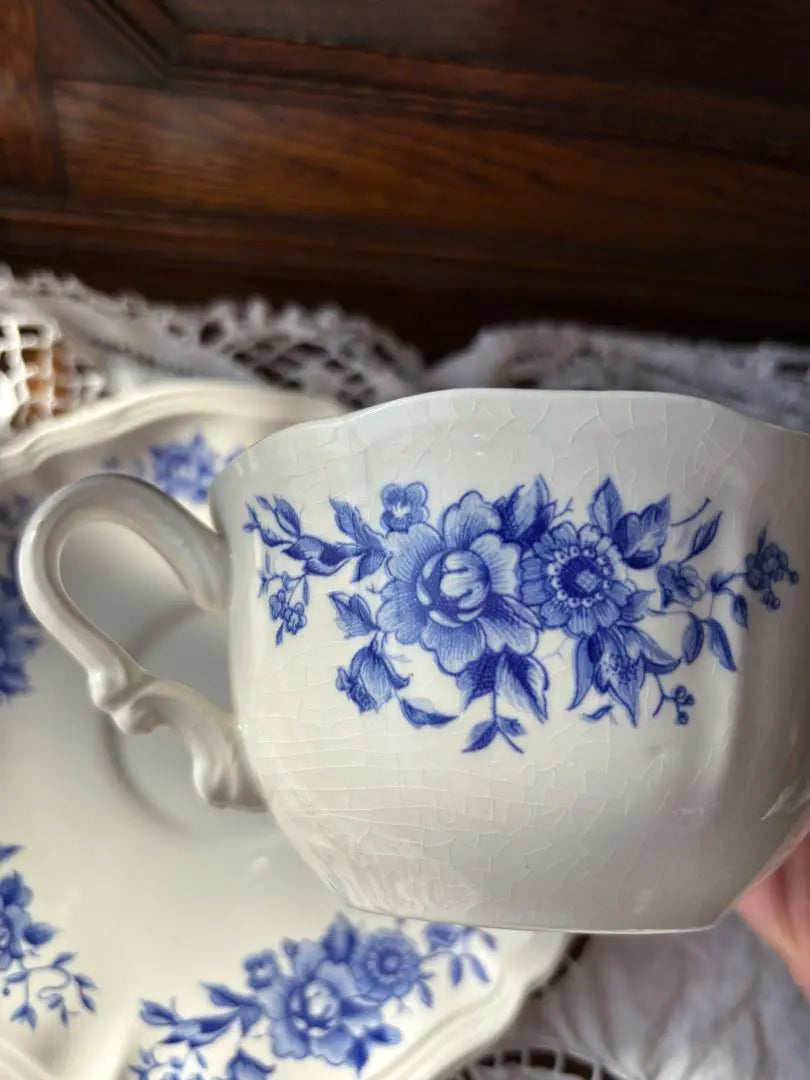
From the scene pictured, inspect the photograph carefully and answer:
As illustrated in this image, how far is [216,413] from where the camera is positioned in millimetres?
487

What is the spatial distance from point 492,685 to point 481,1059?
0.27 metres

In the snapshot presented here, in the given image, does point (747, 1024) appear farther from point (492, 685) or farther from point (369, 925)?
point (492, 685)

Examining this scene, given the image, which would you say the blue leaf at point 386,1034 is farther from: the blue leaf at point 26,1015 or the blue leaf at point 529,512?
the blue leaf at point 529,512

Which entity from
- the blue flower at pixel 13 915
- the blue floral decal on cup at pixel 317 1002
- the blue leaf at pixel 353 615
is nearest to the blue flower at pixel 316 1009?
the blue floral decal on cup at pixel 317 1002

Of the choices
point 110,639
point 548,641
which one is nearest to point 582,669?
point 548,641

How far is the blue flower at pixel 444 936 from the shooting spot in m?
0.49

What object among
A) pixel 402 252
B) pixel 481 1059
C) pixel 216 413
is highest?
pixel 402 252

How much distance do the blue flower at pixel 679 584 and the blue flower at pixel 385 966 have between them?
9.8 inches

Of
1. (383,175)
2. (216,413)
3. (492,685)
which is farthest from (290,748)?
(383,175)

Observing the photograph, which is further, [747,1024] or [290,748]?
[747,1024]

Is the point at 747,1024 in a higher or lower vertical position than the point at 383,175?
lower

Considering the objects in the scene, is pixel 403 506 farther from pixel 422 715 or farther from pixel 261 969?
pixel 261 969

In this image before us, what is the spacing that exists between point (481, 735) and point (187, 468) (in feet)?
0.74

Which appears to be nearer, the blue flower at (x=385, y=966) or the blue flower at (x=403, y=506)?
the blue flower at (x=403, y=506)
